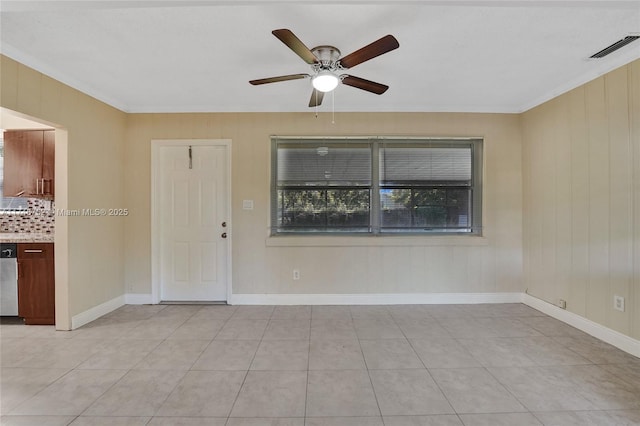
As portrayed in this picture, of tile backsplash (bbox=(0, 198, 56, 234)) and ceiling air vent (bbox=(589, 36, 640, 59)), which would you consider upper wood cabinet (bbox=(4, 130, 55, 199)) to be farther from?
ceiling air vent (bbox=(589, 36, 640, 59))

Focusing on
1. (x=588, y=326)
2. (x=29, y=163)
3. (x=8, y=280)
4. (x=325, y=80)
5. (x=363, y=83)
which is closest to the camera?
(x=325, y=80)

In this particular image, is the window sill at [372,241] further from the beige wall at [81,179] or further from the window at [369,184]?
the beige wall at [81,179]

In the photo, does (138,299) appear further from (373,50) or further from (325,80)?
(373,50)

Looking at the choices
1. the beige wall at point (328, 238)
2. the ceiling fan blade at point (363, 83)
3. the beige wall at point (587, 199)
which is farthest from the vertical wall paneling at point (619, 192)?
the ceiling fan blade at point (363, 83)

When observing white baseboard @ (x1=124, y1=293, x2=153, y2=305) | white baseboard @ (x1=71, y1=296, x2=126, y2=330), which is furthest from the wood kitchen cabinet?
white baseboard @ (x1=124, y1=293, x2=153, y2=305)

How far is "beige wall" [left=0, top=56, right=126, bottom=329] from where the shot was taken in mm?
2750

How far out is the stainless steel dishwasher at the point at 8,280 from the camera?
10.3ft

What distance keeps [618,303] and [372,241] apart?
2375mm

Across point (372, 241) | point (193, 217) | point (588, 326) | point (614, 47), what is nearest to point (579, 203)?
point (588, 326)

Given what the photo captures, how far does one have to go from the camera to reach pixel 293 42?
6.13ft

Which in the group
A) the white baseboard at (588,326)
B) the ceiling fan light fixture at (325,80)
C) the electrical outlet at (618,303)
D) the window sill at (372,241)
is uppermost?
the ceiling fan light fixture at (325,80)

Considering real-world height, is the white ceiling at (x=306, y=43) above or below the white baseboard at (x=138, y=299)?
above

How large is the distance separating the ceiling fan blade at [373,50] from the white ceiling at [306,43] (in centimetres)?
18

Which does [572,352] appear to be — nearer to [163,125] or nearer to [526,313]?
[526,313]
